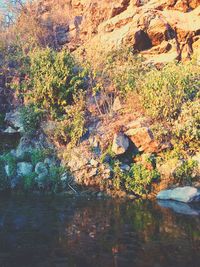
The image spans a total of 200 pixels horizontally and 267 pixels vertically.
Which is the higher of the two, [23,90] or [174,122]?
[23,90]

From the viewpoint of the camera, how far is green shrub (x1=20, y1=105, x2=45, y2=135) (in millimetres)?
13180

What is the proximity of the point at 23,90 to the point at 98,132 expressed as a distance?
13.6ft

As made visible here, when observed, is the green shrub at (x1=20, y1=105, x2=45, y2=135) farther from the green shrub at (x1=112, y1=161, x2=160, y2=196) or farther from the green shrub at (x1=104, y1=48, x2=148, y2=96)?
the green shrub at (x1=112, y1=161, x2=160, y2=196)

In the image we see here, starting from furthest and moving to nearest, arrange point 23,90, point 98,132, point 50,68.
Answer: point 23,90
point 50,68
point 98,132

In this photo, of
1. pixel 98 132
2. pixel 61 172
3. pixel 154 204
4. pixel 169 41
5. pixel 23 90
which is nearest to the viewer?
pixel 154 204

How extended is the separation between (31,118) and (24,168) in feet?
7.31

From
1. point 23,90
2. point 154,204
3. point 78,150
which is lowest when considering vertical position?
point 154,204

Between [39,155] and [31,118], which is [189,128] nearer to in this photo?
[39,155]

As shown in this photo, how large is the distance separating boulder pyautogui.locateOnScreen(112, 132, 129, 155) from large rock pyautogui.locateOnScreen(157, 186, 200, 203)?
1.99 m

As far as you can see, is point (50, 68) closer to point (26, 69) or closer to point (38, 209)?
point (26, 69)

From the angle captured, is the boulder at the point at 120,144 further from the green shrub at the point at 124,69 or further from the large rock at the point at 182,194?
the green shrub at the point at 124,69

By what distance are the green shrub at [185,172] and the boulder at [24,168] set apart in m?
4.91

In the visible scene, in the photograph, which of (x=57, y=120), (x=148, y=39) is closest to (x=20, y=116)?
(x=57, y=120)

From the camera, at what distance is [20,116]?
44.1ft
